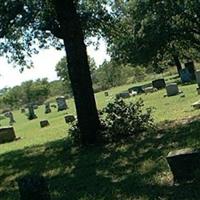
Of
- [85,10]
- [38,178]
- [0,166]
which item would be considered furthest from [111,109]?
[38,178]

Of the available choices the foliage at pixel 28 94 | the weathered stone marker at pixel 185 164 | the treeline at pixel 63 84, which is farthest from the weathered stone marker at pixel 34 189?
the foliage at pixel 28 94

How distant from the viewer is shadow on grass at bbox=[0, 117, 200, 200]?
953cm

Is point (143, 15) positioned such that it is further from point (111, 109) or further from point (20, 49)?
point (111, 109)

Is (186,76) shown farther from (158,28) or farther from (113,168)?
(113,168)

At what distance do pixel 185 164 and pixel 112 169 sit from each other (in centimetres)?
285

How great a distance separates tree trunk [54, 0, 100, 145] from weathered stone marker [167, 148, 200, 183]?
6.77 metres

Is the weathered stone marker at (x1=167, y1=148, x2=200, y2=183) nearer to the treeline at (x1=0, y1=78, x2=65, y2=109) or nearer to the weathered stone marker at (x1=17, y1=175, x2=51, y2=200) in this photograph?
the weathered stone marker at (x1=17, y1=175, x2=51, y2=200)

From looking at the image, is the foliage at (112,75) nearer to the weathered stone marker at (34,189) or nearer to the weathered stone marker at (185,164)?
the weathered stone marker at (185,164)

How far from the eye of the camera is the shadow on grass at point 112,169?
31.3 feet

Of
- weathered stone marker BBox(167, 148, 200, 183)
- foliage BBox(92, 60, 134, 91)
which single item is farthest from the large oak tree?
foliage BBox(92, 60, 134, 91)

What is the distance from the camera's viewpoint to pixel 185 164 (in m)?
9.34

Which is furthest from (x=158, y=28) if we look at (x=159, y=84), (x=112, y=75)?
(x=112, y=75)

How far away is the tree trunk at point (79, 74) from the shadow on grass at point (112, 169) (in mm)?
811

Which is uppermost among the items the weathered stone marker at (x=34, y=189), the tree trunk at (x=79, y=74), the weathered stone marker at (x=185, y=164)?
the tree trunk at (x=79, y=74)
